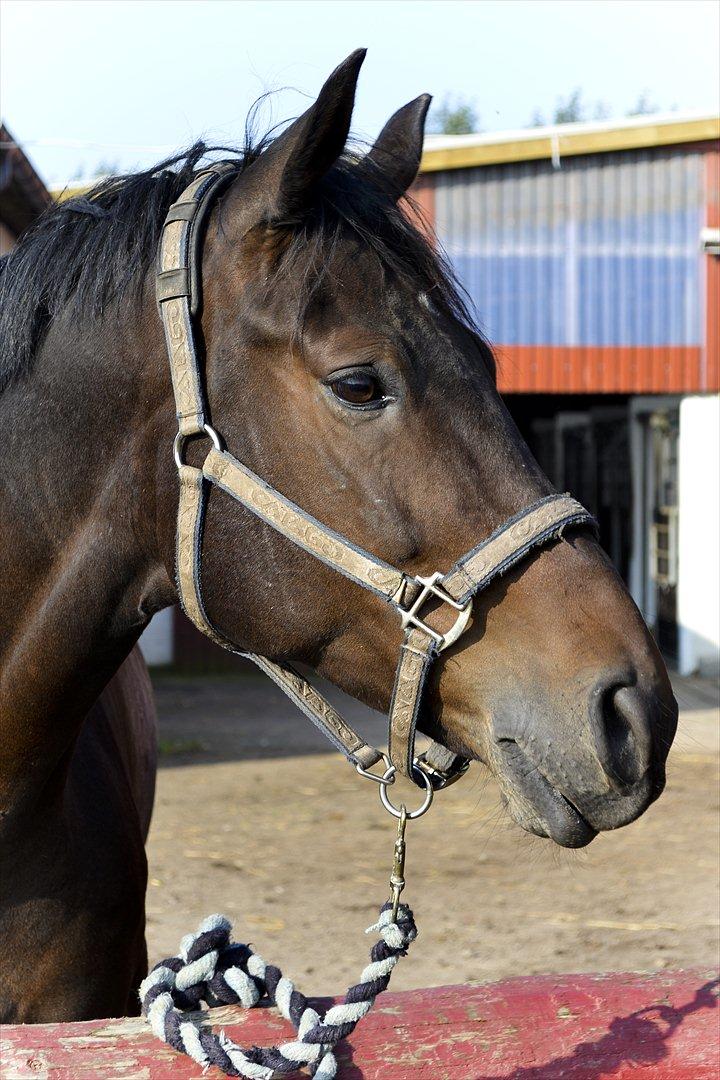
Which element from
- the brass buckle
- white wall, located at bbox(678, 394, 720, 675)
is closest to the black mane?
the brass buckle

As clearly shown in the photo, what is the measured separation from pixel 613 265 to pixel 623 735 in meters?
10.5

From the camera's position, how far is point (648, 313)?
11.4 meters

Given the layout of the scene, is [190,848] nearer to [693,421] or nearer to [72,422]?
[72,422]

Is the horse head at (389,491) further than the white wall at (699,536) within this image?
No

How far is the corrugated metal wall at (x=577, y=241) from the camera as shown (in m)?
11.2

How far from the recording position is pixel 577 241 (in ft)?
36.9

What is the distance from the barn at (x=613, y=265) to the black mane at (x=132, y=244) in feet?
31.0

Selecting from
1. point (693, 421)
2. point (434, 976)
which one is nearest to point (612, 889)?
point (434, 976)

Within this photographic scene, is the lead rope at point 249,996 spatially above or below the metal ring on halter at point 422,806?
below

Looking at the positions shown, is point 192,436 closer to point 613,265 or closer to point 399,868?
point 399,868

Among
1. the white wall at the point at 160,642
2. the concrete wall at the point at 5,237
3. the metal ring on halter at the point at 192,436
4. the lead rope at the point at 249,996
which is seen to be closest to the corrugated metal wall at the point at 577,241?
the concrete wall at the point at 5,237

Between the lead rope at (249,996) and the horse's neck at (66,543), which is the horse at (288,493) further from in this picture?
the lead rope at (249,996)

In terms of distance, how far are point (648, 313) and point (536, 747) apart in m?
10.5

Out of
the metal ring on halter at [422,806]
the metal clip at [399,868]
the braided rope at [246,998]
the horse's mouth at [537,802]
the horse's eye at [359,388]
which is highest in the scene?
the horse's eye at [359,388]
